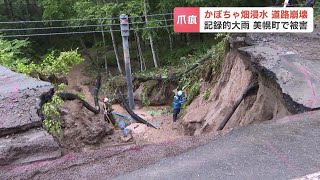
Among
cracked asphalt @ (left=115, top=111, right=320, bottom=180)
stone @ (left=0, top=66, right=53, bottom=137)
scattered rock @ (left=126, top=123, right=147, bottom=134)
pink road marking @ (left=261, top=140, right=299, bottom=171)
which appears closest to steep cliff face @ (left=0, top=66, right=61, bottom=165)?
stone @ (left=0, top=66, right=53, bottom=137)

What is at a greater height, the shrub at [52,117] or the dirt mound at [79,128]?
the shrub at [52,117]

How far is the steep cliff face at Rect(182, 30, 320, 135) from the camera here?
224 inches

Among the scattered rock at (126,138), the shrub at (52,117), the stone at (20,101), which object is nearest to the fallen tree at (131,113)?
the scattered rock at (126,138)

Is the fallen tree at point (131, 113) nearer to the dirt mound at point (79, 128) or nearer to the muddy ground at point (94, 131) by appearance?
the muddy ground at point (94, 131)

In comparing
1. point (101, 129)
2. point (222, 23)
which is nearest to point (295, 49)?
point (222, 23)

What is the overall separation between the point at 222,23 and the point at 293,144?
14.1 ft

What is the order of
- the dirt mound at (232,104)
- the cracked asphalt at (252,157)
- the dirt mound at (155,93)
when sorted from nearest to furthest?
the cracked asphalt at (252,157) → the dirt mound at (232,104) → the dirt mound at (155,93)
